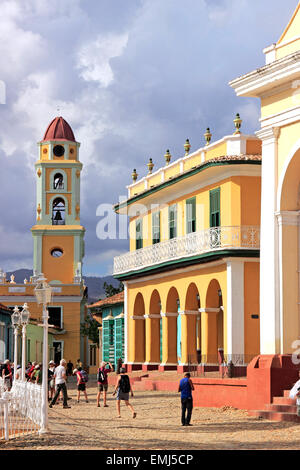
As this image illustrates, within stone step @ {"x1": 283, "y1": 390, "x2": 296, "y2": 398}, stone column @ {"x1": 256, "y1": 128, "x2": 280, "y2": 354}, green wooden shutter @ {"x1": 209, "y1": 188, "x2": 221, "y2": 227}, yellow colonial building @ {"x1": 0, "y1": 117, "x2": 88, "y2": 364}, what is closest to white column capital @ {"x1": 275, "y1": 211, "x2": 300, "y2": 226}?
stone column @ {"x1": 256, "y1": 128, "x2": 280, "y2": 354}

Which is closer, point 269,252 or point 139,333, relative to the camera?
point 269,252

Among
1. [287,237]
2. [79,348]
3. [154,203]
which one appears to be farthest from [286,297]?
[79,348]

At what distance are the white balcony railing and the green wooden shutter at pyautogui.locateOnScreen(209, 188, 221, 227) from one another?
464mm

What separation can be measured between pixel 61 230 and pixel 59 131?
23.1ft

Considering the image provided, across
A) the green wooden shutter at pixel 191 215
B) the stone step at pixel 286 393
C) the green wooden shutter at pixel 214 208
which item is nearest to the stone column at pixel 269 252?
the stone step at pixel 286 393

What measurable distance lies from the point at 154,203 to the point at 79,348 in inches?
1226

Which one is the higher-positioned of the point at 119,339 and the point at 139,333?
the point at 139,333

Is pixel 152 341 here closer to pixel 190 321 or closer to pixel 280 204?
pixel 190 321

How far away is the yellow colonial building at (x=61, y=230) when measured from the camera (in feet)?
222

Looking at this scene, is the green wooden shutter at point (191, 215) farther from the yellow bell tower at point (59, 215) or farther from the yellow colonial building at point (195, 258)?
the yellow bell tower at point (59, 215)

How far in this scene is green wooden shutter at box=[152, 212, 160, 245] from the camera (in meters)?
37.0

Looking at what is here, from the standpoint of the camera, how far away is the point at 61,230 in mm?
69625

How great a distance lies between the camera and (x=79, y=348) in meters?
67.1

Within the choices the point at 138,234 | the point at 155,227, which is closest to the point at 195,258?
the point at 155,227
